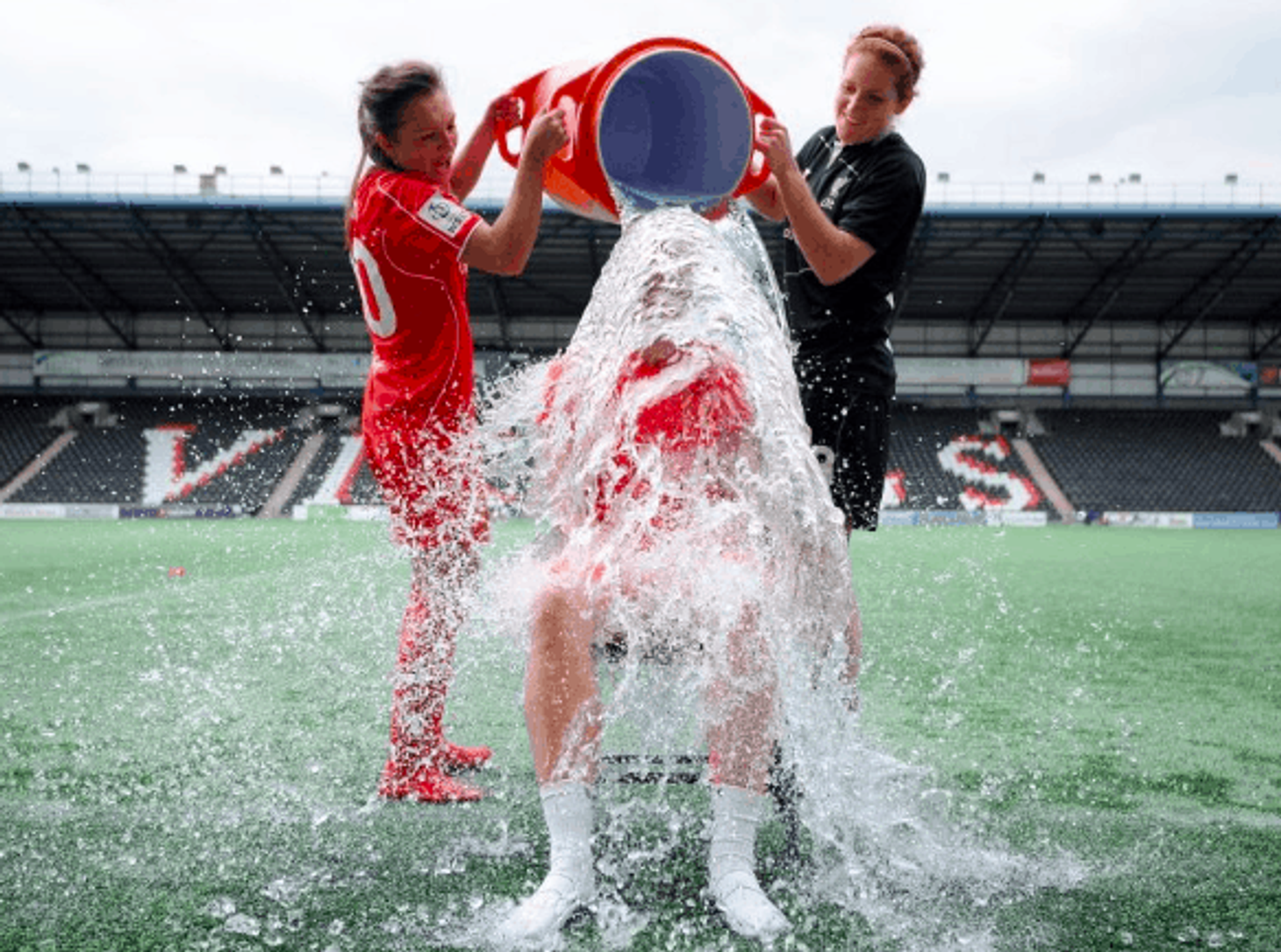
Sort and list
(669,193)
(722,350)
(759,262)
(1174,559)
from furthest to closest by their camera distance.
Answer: (1174,559)
(759,262)
(669,193)
(722,350)

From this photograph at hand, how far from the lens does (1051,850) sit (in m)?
2.26

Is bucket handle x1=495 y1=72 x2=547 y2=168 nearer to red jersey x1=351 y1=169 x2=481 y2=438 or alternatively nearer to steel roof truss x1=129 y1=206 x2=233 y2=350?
red jersey x1=351 y1=169 x2=481 y2=438

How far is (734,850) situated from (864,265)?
143 cm

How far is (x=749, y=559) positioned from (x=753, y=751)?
1.10 feet

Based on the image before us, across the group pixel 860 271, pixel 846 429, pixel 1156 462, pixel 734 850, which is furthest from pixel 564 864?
pixel 1156 462

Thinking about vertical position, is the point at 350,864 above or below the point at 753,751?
below

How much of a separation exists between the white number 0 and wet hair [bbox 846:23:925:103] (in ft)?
4.10

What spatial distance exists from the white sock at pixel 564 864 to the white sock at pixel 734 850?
22cm

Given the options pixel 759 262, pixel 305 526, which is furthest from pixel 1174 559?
pixel 305 526

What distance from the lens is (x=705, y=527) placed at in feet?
6.44

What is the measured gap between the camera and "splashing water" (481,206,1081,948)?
6.28 ft

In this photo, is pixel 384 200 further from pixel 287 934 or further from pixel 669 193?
pixel 287 934

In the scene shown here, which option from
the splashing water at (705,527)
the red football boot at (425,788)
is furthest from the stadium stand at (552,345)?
the splashing water at (705,527)

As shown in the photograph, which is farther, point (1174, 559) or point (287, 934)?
point (1174, 559)
